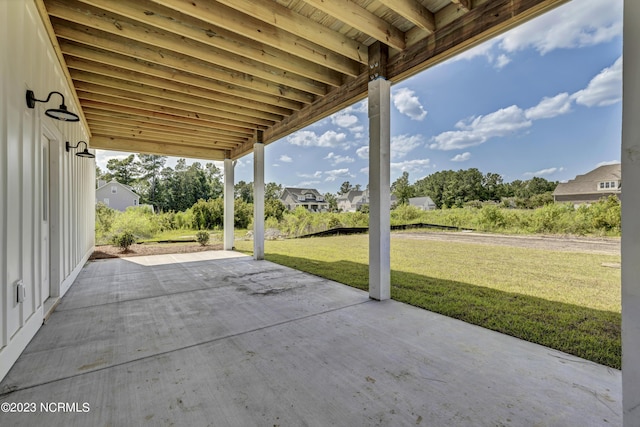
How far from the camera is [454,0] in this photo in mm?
2691

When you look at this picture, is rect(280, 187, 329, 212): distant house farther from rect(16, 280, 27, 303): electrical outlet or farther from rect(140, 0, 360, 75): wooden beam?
rect(16, 280, 27, 303): electrical outlet

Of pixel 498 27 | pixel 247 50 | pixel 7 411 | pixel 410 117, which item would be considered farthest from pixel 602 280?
pixel 410 117

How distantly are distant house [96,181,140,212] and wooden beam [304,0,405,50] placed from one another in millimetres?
25657

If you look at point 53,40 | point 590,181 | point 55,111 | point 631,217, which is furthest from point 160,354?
point 590,181

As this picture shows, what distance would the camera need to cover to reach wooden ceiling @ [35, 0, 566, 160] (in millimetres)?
2846

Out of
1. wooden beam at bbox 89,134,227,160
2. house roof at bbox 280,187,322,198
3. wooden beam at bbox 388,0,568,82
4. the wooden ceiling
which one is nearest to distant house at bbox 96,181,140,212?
house roof at bbox 280,187,322,198

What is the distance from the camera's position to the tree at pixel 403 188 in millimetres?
26202

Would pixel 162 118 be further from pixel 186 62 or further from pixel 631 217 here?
pixel 631 217

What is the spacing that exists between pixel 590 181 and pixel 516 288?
848 centimetres

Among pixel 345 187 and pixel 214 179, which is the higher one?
pixel 345 187

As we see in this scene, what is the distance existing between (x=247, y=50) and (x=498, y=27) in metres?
2.94

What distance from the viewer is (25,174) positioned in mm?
2346

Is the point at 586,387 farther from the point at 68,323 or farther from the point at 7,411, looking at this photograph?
the point at 68,323

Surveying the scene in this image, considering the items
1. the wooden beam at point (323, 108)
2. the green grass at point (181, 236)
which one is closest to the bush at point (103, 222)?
the green grass at point (181, 236)
